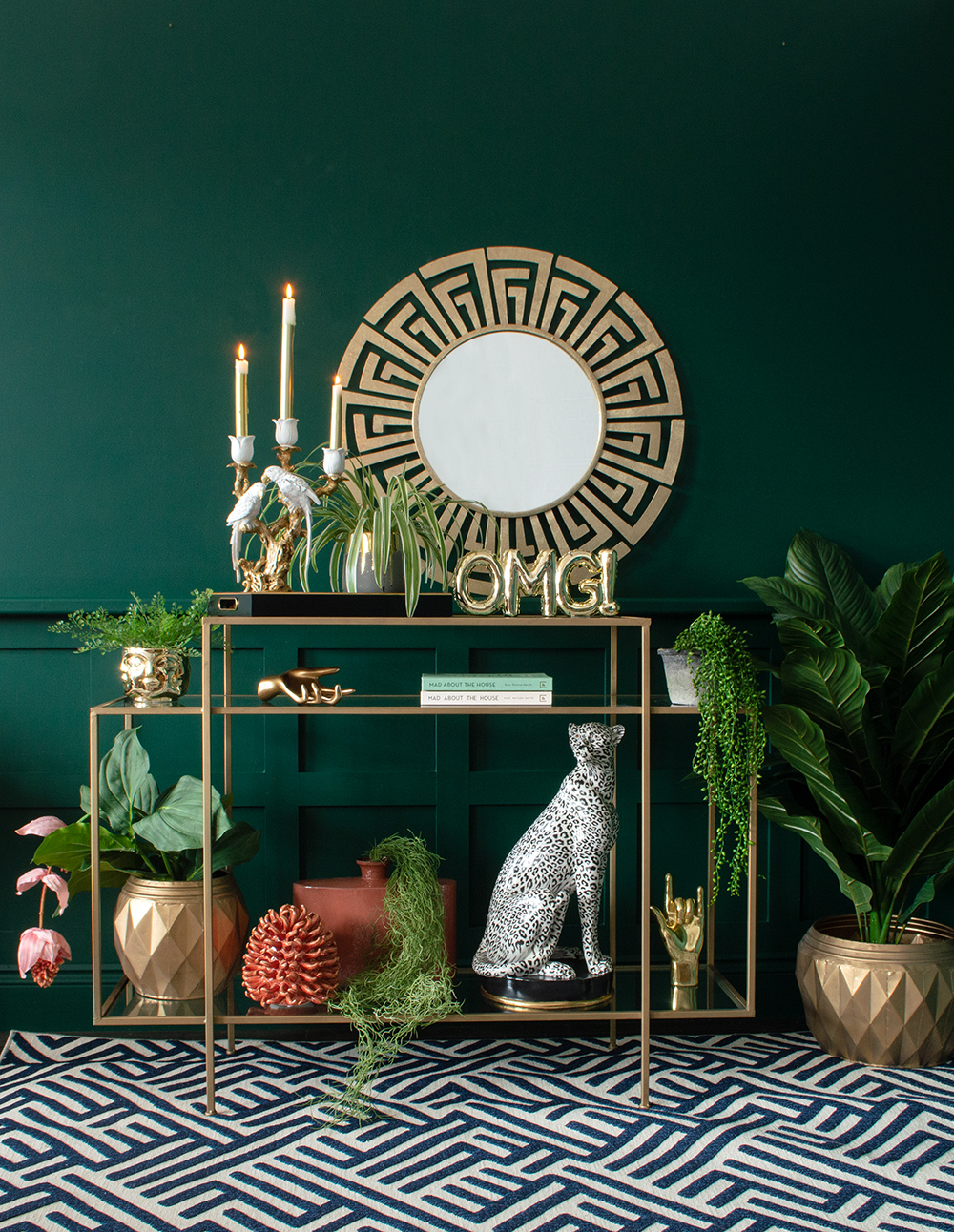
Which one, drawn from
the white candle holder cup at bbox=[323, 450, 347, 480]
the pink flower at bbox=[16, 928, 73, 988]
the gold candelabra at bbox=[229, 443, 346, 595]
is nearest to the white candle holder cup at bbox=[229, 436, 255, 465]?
the gold candelabra at bbox=[229, 443, 346, 595]

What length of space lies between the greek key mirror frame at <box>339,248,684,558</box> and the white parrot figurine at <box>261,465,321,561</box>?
384 millimetres

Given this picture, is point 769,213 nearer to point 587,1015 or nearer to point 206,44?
point 206,44

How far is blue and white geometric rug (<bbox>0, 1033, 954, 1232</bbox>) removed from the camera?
1.51 metres

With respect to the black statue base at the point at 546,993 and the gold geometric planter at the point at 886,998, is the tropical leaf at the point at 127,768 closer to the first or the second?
the black statue base at the point at 546,993

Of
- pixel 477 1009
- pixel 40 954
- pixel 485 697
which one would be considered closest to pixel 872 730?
pixel 485 697

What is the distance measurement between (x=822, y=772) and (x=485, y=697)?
707mm

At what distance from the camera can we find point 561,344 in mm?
2273

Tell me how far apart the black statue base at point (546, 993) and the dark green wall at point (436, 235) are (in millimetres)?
668

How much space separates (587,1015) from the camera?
1890 millimetres

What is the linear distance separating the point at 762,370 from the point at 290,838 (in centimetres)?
162

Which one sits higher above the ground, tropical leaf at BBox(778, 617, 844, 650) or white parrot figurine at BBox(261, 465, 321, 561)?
white parrot figurine at BBox(261, 465, 321, 561)

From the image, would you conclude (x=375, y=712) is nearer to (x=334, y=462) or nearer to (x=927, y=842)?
(x=334, y=462)

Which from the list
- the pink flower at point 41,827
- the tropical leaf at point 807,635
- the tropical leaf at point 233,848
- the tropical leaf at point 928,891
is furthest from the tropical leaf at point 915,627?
the pink flower at point 41,827

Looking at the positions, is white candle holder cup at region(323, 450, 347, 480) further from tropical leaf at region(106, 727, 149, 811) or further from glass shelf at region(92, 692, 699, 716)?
tropical leaf at region(106, 727, 149, 811)
